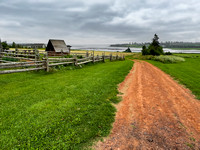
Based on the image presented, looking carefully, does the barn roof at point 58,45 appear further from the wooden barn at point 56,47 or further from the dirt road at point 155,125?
the dirt road at point 155,125

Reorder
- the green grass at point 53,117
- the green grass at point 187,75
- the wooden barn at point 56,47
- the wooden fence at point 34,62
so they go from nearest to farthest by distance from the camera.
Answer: the green grass at point 53,117 < the green grass at point 187,75 < the wooden fence at point 34,62 < the wooden barn at point 56,47

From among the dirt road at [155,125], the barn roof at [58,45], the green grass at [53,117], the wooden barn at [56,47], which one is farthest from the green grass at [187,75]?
the barn roof at [58,45]

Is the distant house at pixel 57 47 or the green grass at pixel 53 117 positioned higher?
the distant house at pixel 57 47

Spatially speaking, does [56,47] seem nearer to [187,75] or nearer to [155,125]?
[187,75]

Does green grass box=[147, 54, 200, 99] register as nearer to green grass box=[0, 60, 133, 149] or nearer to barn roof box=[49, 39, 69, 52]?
green grass box=[0, 60, 133, 149]

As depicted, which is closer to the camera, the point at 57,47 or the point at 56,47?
the point at 56,47

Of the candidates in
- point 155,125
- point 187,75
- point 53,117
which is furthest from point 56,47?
point 155,125

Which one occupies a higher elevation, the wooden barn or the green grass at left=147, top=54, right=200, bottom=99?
the wooden barn

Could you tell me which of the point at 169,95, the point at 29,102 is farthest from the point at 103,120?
the point at 169,95

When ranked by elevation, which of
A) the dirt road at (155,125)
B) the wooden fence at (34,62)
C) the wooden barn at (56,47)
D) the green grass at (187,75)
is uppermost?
the wooden barn at (56,47)

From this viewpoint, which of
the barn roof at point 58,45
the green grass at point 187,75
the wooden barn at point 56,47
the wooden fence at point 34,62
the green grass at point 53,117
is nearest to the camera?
the green grass at point 53,117

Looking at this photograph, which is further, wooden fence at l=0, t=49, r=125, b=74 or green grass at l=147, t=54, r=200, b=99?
wooden fence at l=0, t=49, r=125, b=74

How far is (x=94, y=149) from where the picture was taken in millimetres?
2842

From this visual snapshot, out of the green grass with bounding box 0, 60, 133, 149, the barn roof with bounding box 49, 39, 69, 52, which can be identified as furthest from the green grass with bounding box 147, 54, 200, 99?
the barn roof with bounding box 49, 39, 69, 52
